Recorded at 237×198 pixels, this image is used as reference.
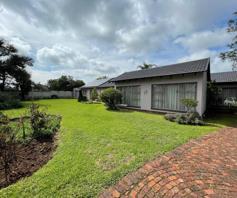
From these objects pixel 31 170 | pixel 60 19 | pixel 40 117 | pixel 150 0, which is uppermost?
pixel 150 0

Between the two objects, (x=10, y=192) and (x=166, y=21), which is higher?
(x=166, y=21)

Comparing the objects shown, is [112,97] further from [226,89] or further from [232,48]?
[226,89]

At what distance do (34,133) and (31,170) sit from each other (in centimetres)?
320

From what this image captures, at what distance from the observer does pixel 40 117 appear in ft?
24.0

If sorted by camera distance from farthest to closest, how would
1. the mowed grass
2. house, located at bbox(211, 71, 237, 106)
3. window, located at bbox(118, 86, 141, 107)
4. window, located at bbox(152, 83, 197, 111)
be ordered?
1. house, located at bbox(211, 71, 237, 106)
2. window, located at bbox(118, 86, 141, 107)
3. window, located at bbox(152, 83, 197, 111)
4. the mowed grass

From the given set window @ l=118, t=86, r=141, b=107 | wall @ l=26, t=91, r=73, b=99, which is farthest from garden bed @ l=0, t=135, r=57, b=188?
wall @ l=26, t=91, r=73, b=99

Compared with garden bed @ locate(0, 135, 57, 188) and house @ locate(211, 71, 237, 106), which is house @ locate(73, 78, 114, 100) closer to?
house @ locate(211, 71, 237, 106)

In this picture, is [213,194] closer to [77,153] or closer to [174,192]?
[174,192]

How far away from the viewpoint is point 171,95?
12.3 meters

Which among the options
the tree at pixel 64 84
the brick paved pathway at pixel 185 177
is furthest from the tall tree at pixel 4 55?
the brick paved pathway at pixel 185 177

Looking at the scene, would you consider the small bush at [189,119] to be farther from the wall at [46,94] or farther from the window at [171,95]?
the wall at [46,94]

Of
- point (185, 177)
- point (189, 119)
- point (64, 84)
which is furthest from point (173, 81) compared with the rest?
point (64, 84)

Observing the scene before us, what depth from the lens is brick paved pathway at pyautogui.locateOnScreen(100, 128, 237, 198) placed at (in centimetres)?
286

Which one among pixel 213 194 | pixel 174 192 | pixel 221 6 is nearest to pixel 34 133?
pixel 174 192
